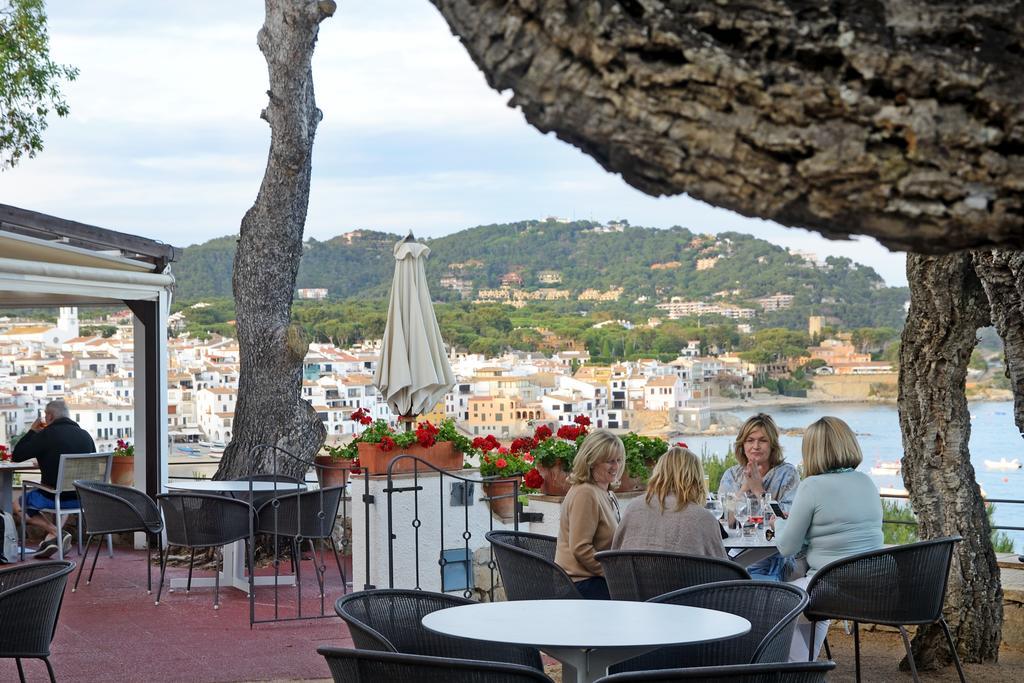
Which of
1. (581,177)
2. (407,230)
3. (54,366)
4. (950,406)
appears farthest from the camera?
(581,177)

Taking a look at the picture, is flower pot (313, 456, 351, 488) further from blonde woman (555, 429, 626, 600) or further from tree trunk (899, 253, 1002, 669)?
tree trunk (899, 253, 1002, 669)

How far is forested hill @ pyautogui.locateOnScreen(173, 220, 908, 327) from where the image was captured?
29188 mm

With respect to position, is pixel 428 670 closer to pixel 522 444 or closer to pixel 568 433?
pixel 568 433

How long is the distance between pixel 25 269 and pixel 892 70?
20.6ft

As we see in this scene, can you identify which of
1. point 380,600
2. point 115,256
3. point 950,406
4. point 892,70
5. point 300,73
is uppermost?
point 300,73

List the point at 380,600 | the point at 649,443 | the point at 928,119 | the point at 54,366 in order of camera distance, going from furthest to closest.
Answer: the point at 54,366
the point at 649,443
the point at 380,600
the point at 928,119

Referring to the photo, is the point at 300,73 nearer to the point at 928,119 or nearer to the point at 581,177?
the point at 928,119

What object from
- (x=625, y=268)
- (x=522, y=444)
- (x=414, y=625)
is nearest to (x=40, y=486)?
(x=522, y=444)

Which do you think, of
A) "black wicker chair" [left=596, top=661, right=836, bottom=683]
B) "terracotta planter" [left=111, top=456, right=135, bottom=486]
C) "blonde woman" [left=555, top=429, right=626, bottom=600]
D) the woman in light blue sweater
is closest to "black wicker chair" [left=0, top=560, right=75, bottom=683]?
"blonde woman" [left=555, top=429, right=626, bottom=600]

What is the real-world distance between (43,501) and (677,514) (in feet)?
20.4

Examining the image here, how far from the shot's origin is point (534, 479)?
22.1 feet

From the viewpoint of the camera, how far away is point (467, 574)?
6863 mm

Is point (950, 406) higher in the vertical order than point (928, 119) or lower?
lower

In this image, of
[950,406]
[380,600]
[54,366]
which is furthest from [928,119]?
[54,366]
